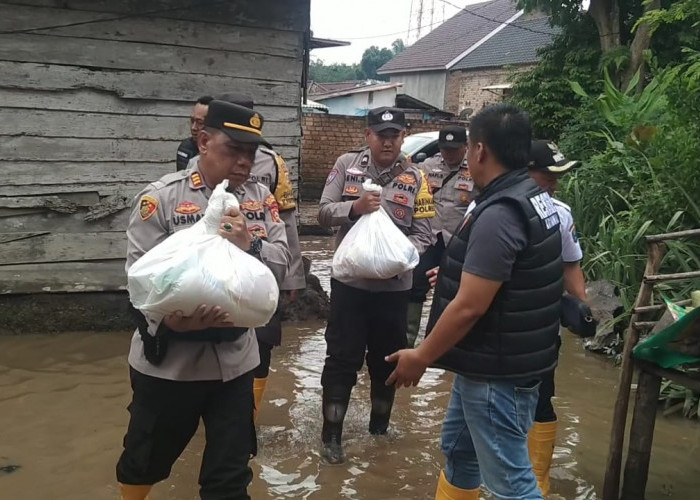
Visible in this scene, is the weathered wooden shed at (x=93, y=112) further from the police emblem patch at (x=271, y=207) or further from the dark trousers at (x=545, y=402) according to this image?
the dark trousers at (x=545, y=402)

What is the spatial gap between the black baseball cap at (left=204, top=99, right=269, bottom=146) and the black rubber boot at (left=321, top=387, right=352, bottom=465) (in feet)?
6.05

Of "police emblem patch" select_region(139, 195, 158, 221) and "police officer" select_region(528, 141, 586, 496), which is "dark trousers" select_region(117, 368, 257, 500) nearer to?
"police emblem patch" select_region(139, 195, 158, 221)

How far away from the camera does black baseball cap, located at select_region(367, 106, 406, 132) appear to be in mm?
3920

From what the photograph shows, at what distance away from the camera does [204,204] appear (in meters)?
2.60

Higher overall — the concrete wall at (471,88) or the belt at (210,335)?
the concrete wall at (471,88)

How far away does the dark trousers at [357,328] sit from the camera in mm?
3855

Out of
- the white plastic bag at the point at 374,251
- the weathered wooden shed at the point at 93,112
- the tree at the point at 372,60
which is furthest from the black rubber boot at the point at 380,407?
the tree at the point at 372,60

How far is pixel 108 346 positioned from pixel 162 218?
144 inches

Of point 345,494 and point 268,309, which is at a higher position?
point 268,309

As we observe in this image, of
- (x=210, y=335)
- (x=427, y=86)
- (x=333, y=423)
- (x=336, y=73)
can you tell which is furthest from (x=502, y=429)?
(x=336, y=73)

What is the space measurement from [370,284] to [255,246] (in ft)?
4.11

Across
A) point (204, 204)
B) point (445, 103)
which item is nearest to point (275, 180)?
point (204, 204)

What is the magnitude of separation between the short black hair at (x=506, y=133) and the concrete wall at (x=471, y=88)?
22642 millimetres

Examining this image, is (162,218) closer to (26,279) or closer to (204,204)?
(204,204)
